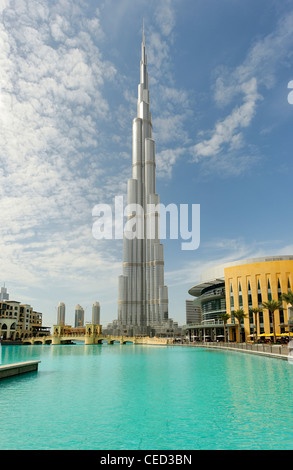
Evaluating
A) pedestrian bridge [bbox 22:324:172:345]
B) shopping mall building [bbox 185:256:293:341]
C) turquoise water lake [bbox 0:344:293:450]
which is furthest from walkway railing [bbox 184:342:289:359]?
pedestrian bridge [bbox 22:324:172:345]

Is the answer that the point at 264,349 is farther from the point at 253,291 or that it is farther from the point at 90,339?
the point at 90,339

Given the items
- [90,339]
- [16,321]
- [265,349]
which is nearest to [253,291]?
[265,349]

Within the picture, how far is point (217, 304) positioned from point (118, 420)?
101967 millimetres

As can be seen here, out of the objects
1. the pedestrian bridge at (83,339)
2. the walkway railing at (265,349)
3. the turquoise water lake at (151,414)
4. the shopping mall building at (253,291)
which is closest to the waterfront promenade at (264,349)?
the walkway railing at (265,349)

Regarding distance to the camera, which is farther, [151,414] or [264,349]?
[264,349]

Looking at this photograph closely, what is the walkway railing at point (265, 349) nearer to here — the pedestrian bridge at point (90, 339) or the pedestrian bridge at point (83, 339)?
the pedestrian bridge at point (90, 339)

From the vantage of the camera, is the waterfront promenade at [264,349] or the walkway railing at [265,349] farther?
the walkway railing at [265,349]

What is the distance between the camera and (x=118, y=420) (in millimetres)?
17547

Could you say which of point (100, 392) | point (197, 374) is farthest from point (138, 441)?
point (197, 374)

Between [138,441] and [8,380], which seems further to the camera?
[8,380]

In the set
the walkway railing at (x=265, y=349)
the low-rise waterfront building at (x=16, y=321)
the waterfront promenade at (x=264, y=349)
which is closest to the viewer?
the waterfront promenade at (x=264, y=349)

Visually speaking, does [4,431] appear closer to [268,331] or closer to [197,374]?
[197,374]

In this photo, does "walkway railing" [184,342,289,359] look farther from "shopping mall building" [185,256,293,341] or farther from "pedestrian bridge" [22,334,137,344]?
"pedestrian bridge" [22,334,137,344]
